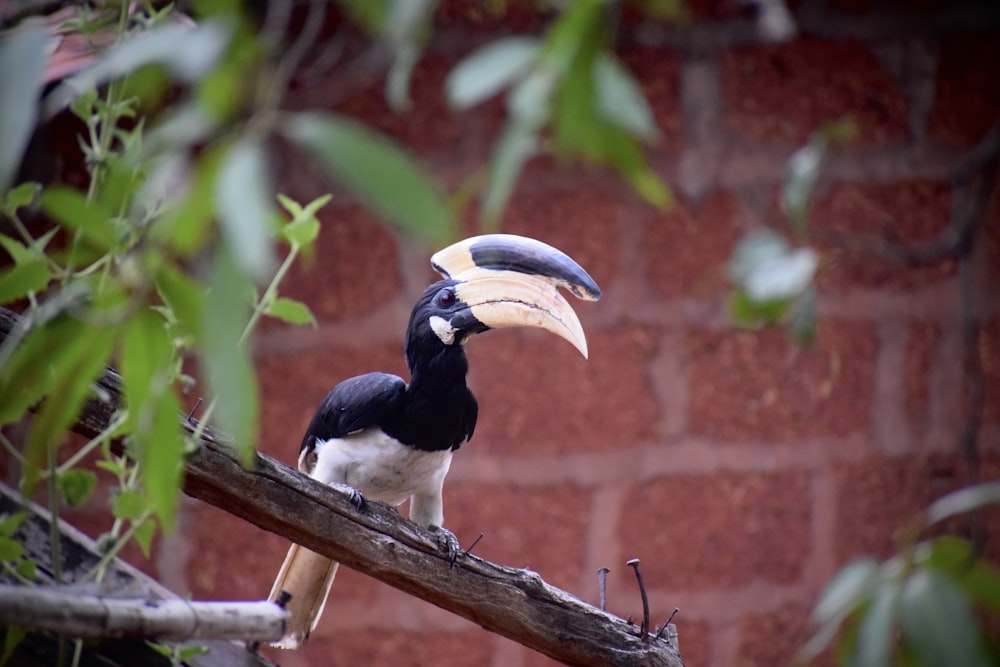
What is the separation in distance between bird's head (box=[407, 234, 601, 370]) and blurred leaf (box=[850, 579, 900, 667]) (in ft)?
2.06

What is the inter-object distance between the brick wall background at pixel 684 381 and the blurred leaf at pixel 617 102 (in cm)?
128

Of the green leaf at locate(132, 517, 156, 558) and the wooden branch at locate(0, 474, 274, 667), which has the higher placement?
the green leaf at locate(132, 517, 156, 558)

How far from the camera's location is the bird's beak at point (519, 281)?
1.09 meters

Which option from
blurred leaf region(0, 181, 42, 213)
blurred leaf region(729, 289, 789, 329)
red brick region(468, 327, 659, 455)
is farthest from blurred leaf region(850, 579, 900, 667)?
red brick region(468, 327, 659, 455)

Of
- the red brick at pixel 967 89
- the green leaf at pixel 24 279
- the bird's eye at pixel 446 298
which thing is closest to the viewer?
the green leaf at pixel 24 279

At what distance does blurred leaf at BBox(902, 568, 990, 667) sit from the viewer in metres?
0.41

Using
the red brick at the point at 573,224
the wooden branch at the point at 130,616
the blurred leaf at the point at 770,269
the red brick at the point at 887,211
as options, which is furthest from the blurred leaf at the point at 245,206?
the red brick at the point at 887,211

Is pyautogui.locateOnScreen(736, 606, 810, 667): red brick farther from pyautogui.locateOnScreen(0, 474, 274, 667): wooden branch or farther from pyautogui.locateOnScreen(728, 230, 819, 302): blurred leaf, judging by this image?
pyautogui.locateOnScreen(728, 230, 819, 302): blurred leaf

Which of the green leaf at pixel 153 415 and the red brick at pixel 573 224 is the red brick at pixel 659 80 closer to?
the red brick at pixel 573 224

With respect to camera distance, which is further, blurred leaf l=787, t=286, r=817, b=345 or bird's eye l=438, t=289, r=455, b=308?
bird's eye l=438, t=289, r=455, b=308

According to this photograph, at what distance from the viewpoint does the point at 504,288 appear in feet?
3.93

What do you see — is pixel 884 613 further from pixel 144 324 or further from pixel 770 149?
pixel 770 149

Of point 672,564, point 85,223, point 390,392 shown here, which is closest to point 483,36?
point 390,392

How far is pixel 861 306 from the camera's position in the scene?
1.67 meters
